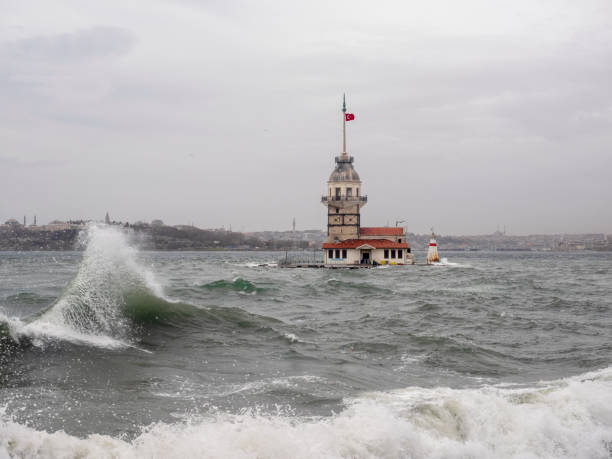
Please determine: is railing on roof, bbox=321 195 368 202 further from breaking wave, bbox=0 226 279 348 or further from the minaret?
breaking wave, bbox=0 226 279 348

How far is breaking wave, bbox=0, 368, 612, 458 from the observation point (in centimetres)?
706

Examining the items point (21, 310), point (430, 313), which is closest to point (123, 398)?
point (21, 310)

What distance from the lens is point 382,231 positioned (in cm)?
6662

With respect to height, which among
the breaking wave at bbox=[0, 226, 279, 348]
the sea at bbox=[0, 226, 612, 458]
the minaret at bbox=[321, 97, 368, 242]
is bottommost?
the sea at bbox=[0, 226, 612, 458]

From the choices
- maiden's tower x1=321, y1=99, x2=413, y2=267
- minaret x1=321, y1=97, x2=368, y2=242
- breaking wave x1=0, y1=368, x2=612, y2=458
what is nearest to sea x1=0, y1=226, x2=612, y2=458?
breaking wave x1=0, y1=368, x2=612, y2=458

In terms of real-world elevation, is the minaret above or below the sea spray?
above

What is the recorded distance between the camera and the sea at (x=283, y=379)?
7.71 m

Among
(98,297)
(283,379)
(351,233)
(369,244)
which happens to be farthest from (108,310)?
(351,233)

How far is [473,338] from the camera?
17250 mm

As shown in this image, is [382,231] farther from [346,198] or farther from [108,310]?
[108,310]

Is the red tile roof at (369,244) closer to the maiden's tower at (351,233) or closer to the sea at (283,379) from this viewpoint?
the maiden's tower at (351,233)

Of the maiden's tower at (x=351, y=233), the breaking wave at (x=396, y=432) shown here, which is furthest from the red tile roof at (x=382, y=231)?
the breaking wave at (x=396, y=432)

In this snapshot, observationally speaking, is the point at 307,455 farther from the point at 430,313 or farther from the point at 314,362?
the point at 430,313

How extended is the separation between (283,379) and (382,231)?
55.9 metres
